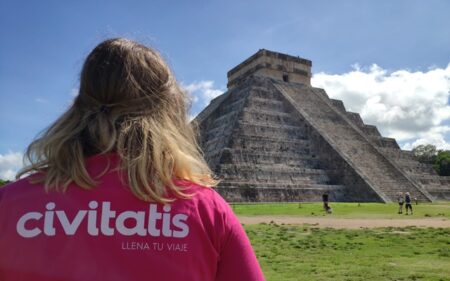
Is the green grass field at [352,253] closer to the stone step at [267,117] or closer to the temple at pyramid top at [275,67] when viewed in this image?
the stone step at [267,117]

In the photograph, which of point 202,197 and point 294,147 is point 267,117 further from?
point 202,197

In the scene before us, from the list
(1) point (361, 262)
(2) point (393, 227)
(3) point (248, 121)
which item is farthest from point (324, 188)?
(1) point (361, 262)

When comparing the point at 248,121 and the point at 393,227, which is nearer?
the point at 393,227

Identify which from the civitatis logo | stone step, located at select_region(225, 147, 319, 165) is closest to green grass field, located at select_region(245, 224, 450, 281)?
the civitatis logo

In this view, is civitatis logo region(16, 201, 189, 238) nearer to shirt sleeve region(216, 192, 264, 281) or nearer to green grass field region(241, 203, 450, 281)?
shirt sleeve region(216, 192, 264, 281)

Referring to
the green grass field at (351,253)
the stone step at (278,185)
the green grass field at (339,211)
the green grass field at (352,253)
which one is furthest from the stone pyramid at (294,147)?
the green grass field at (352,253)

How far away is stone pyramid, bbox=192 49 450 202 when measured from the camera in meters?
23.0

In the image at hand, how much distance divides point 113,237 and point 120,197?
0.42ft

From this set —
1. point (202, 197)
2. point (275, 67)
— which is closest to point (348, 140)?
point (275, 67)

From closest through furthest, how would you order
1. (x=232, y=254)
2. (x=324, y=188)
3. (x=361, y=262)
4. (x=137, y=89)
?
(x=232, y=254) → (x=137, y=89) → (x=361, y=262) → (x=324, y=188)

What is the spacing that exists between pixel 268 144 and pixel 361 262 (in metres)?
18.6

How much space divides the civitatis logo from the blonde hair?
60mm

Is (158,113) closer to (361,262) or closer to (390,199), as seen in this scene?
(361,262)

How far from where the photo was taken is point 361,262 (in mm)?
6984
